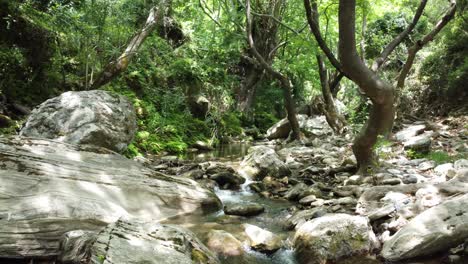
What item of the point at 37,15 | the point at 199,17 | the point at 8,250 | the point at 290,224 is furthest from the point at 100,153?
the point at 199,17

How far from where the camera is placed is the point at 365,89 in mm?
5941

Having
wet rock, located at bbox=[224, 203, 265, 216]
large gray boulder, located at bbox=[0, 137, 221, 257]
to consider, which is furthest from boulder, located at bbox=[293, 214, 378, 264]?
large gray boulder, located at bbox=[0, 137, 221, 257]

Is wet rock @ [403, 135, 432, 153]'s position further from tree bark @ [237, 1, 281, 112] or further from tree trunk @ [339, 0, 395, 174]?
tree bark @ [237, 1, 281, 112]

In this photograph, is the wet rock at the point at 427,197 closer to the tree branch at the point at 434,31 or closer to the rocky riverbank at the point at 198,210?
the rocky riverbank at the point at 198,210

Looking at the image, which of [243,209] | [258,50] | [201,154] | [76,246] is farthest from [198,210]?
[258,50]

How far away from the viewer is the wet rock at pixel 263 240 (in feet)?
13.3

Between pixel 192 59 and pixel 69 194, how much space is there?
37.4 feet

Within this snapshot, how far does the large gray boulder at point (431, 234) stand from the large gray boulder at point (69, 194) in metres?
2.70

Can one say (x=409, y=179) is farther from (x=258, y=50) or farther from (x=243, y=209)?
(x=258, y=50)

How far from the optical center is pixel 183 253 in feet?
9.70

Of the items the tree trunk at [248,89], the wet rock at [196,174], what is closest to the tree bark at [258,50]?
the tree trunk at [248,89]

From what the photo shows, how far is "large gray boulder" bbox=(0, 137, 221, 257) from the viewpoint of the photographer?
3.21 m

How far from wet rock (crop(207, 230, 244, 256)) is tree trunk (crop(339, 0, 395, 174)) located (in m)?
3.26

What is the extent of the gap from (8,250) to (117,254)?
42.1 inches
